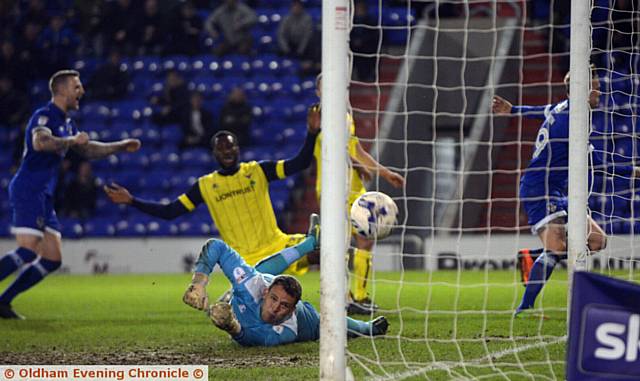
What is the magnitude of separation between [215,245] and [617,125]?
833 cm

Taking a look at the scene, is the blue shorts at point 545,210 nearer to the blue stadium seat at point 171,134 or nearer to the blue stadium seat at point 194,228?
the blue stadium seat at point 194,228

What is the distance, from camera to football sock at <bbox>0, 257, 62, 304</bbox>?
26.7 ft

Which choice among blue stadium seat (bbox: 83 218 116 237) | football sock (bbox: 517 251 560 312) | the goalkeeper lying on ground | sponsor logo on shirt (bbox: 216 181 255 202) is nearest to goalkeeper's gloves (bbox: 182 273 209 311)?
the goalkeeper lying on ground

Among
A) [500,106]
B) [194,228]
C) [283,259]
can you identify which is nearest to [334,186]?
[283,259]

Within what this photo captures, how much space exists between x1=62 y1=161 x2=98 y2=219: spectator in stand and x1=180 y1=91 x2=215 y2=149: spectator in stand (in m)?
1.53

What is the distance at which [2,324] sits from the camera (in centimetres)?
758

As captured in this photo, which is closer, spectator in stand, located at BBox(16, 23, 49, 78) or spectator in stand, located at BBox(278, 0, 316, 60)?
spectator in stand, located at BBox(278, 0, 316, 60)

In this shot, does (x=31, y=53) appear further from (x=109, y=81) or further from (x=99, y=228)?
(x=99, y=228)

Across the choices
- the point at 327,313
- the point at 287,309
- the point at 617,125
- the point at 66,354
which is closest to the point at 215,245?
the point at 287,309

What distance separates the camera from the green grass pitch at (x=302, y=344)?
4.90 metres

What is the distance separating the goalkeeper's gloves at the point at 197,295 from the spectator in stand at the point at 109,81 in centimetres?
1011

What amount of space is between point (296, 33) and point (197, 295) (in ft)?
33.3

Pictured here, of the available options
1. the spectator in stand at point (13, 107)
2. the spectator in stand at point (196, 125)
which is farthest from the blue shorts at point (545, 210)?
the spectator in stand at point (13, 107)

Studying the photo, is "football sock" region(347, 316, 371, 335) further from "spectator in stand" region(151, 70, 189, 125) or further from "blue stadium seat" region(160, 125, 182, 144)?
"blue stadium seat" region(160, 125, 182, 144)
